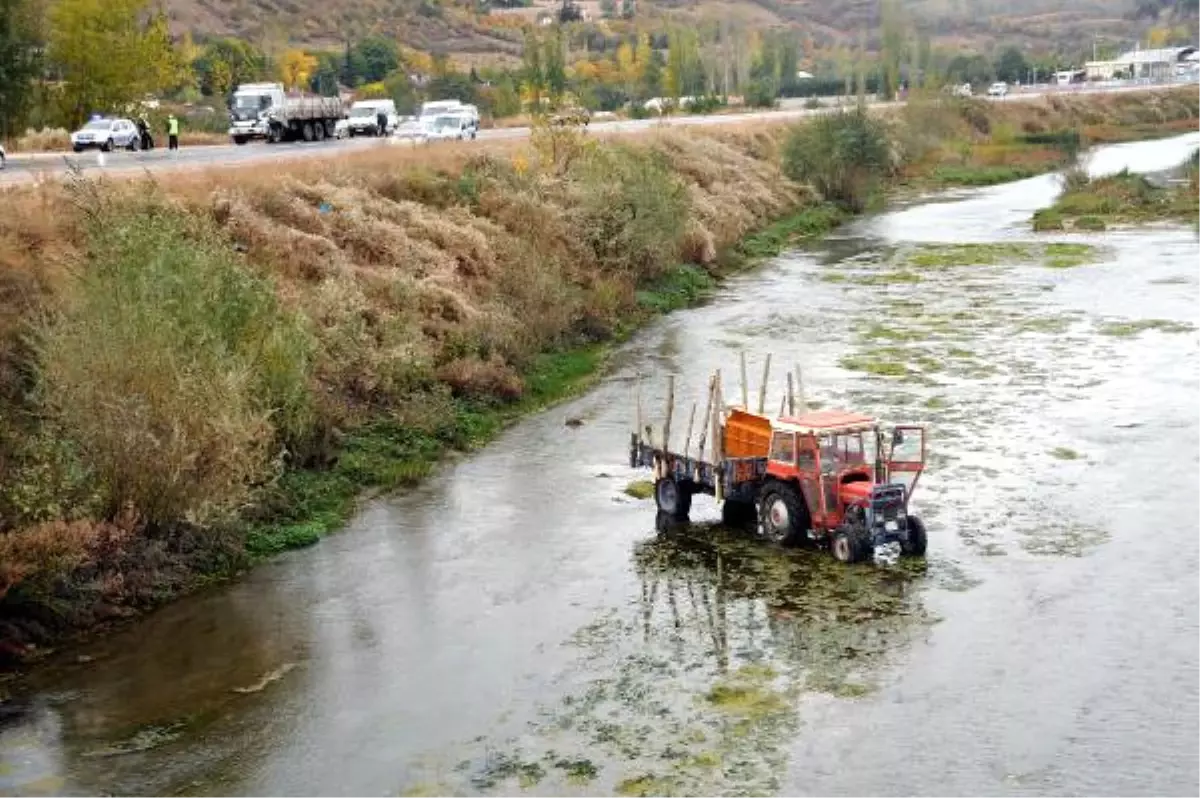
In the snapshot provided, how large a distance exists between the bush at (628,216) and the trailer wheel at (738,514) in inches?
891

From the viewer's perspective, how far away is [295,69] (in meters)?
121

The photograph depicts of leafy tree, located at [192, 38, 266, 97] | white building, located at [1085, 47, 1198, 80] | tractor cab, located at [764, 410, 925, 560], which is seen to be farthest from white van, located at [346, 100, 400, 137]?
white building, located at [1085, 47, 1198, 80]

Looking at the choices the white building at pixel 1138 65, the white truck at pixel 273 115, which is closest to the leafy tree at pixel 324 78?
the white truck at pixel 273 115

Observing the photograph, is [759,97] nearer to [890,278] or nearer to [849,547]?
[890,278]

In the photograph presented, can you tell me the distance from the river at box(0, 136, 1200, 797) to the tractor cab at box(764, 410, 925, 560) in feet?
1.86

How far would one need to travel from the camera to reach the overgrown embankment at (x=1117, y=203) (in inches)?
2662

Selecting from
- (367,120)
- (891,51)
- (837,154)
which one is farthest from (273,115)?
(891,51)

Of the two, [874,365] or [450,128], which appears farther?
[450,128]

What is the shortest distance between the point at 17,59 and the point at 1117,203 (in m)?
50.4

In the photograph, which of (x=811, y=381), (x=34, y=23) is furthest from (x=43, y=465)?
(x=34, y=23)

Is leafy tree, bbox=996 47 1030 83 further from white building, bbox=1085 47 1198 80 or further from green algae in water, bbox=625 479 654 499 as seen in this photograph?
green algae in water, bbox=625 479 654 499

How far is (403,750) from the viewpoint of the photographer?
58.0 feet

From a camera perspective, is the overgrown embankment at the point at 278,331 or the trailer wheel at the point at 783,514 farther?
the trailer wheel at the point at 783,514

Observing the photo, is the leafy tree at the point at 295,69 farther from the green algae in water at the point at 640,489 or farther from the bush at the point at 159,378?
the green algae in water at the point at 640,489
